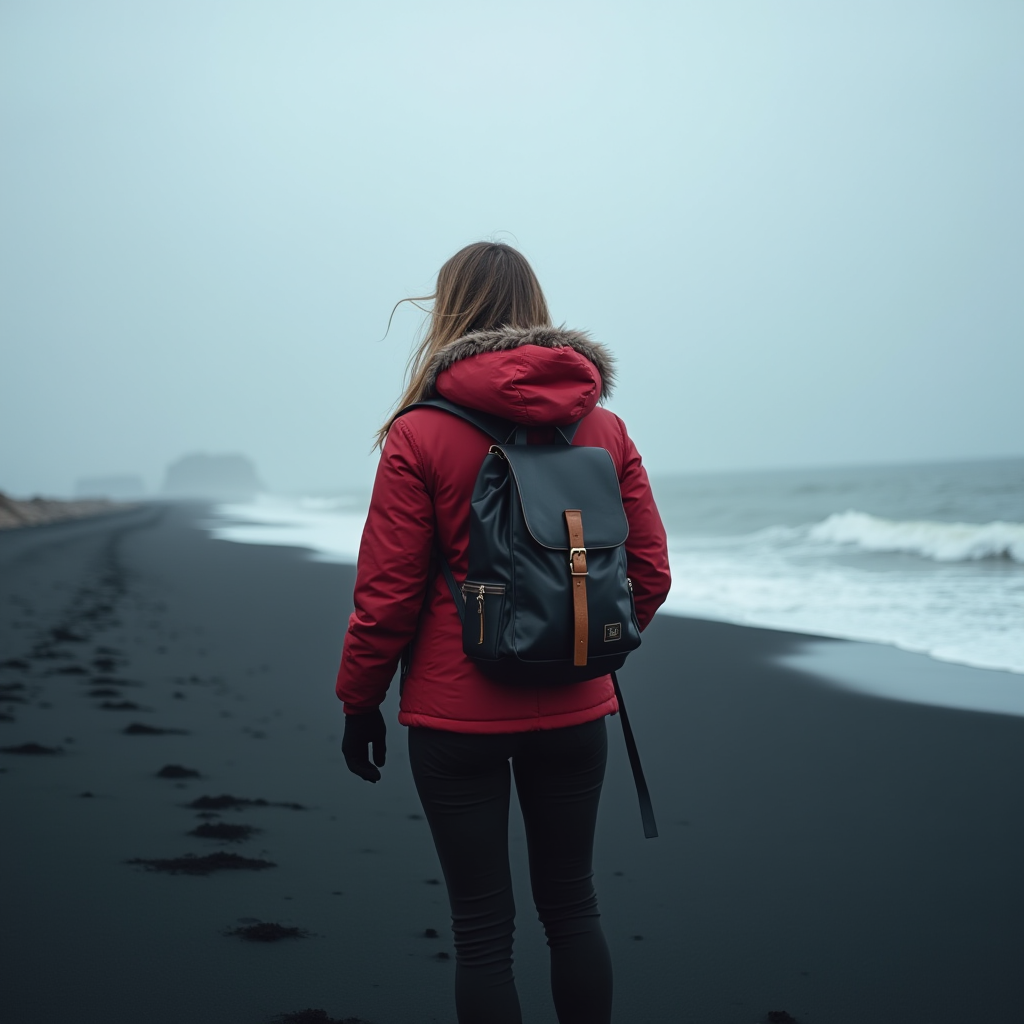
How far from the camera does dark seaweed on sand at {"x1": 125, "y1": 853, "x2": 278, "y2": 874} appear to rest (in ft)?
9.43

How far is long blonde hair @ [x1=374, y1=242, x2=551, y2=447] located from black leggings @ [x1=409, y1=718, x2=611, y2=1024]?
0.64 metres

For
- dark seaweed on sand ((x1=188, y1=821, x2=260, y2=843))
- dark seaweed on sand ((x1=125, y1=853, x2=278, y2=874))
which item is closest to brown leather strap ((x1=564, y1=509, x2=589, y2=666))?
dark seaweed on sand ((x1=125, y1=853, x2=278, y2=874))

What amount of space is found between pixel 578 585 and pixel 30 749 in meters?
3.41

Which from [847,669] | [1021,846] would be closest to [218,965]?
[1021,846]

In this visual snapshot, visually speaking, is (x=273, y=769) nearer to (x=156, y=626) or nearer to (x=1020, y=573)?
(x=156, y=626)

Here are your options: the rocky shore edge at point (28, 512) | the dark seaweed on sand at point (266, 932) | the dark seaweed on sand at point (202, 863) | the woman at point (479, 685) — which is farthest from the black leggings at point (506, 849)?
the rocky shore edge at point (28, 512)

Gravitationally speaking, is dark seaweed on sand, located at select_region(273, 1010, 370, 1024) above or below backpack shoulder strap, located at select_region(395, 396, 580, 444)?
below

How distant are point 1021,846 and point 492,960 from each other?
7.78ft

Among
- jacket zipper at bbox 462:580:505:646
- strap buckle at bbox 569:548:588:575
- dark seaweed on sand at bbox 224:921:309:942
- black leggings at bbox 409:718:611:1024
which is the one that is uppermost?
strap buckle at bbox 569:548:588:575

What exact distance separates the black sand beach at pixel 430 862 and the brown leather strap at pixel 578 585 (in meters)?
1.17

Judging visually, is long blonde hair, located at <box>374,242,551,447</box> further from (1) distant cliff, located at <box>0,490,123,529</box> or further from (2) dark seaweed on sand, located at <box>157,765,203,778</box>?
(1) distant cliff, located at <box>0,490,123,529</box>

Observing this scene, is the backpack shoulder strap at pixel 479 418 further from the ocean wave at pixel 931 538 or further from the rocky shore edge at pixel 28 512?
the rocky shore edge at pixel 28 512

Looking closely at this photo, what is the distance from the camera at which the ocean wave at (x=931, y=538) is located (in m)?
13.9

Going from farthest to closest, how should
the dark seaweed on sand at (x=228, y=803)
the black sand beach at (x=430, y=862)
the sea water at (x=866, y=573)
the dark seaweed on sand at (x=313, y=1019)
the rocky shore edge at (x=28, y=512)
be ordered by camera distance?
the rocky shore edge at (x=28, y=512)
the sea water at (x=866, y=573)
the dark seaweed on sand at (x=228, y=803)
the black sand beach at (x=430, y=862)
the dark seaweed on sand at (x=313, y=1019)
